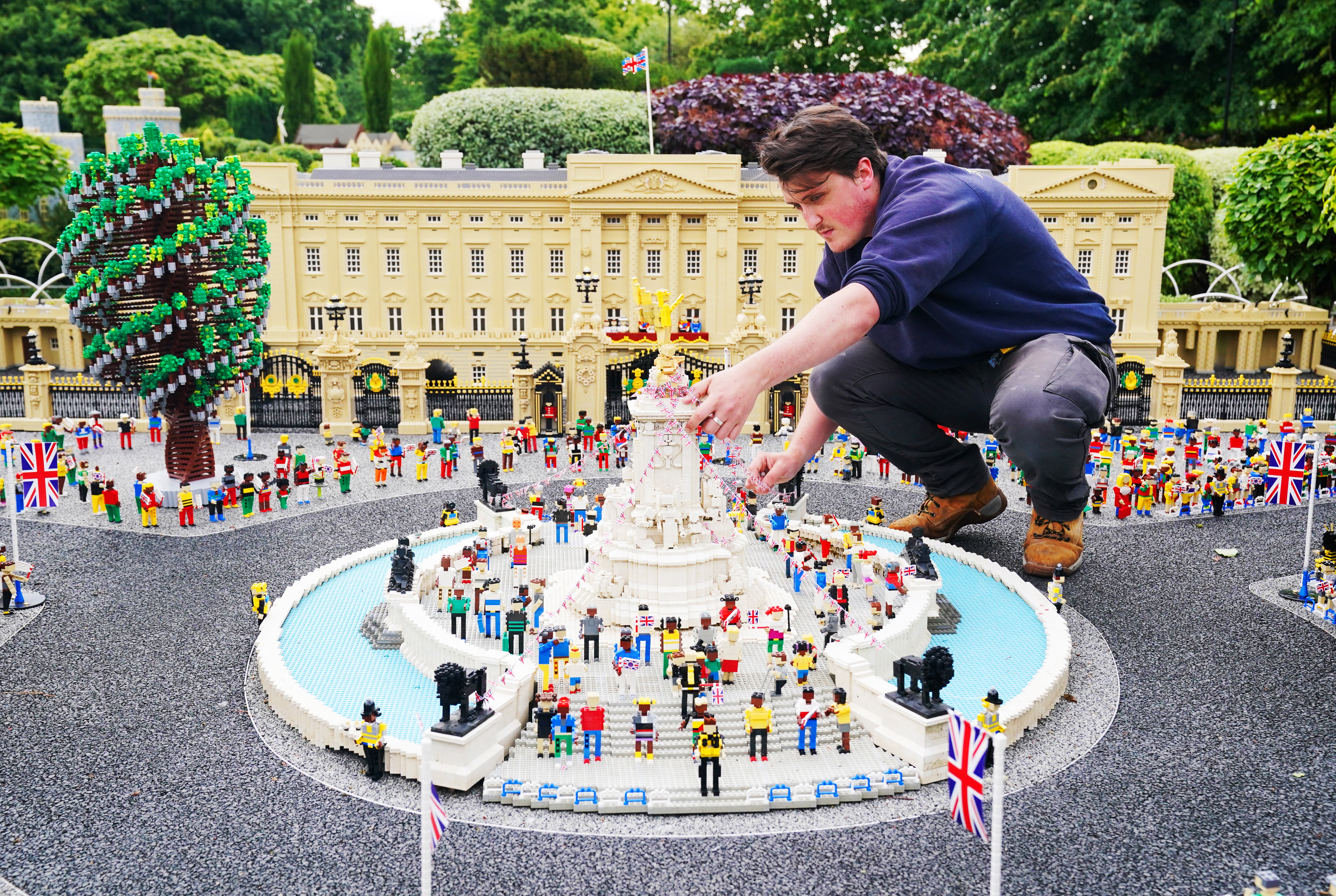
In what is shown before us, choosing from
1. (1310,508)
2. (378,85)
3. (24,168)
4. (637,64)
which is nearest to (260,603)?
(1310,508)

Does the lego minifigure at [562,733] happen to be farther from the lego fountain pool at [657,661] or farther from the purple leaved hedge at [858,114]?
the purple leaved hedge at [858,114]

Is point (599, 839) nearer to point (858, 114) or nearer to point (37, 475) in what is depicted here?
point (37, 475)

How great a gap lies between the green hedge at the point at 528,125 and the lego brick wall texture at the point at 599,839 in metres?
35.9

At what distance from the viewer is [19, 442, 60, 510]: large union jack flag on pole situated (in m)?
22.7

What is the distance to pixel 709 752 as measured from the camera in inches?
511

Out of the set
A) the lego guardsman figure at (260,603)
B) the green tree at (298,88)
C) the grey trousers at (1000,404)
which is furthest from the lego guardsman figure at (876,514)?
the green tree at (298,88)

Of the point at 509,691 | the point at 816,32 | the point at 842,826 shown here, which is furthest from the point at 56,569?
the point at 816,32

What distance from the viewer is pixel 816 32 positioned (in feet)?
206

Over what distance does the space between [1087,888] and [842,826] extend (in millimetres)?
2597

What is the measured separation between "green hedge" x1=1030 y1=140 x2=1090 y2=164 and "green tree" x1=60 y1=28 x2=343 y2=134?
44.2m

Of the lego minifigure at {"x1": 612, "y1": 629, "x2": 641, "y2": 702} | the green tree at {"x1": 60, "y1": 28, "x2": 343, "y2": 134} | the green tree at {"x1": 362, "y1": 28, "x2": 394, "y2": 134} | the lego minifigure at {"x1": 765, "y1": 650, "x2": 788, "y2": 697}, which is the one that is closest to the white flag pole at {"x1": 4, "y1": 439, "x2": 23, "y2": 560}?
the lego minifigure at {"x1": 612, "y1": 629, "x2": 641, "y2": 702}

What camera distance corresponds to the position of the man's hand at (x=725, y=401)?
6.36 metres

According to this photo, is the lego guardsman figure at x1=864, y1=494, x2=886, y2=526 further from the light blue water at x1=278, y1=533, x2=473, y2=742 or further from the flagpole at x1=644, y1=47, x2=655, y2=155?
the flagpole at x1=644, y1=47, x2=655, y2=155

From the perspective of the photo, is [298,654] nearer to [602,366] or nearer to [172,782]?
[172,782]
